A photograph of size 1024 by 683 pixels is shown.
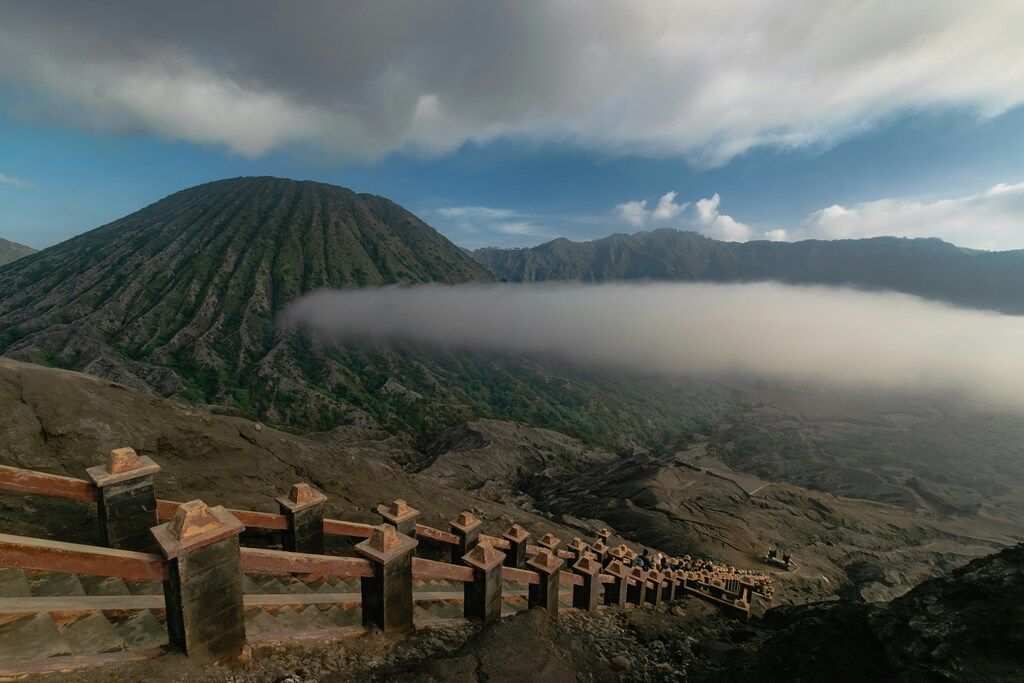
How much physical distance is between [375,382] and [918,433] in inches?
5514

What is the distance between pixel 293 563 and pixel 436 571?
1.89 meters

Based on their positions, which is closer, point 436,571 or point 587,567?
point 436,571

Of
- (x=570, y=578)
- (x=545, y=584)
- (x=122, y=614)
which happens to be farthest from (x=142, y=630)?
(x=570, y=578)

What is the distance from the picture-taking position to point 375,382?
90.9 meters

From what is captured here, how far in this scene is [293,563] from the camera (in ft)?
13.6

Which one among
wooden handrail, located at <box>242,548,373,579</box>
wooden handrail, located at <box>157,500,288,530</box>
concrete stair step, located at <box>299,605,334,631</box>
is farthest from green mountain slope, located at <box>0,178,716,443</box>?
wooden handrail, located at <box>242,548,373,579</box>

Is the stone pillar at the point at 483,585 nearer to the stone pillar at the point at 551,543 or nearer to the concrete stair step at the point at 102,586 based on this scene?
the concrete stair step at the point at 102,586

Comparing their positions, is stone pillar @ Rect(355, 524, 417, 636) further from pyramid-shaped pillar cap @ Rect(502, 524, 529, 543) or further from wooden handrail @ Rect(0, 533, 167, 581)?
pyramid-shaped pillar cap @ Rect(502, 524, 529, 543)

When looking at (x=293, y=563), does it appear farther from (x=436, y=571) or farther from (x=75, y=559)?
(x=436, y=571)

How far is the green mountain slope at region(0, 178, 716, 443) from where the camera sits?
242ft

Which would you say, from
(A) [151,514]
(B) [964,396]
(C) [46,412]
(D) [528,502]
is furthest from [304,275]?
(B) [964,396]

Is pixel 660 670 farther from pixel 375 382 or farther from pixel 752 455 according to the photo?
pixel 752 455

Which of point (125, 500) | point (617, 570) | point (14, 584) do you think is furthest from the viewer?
point (617, 570)

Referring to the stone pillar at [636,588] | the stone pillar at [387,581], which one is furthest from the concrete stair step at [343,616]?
the stone pillar at [636,588]
